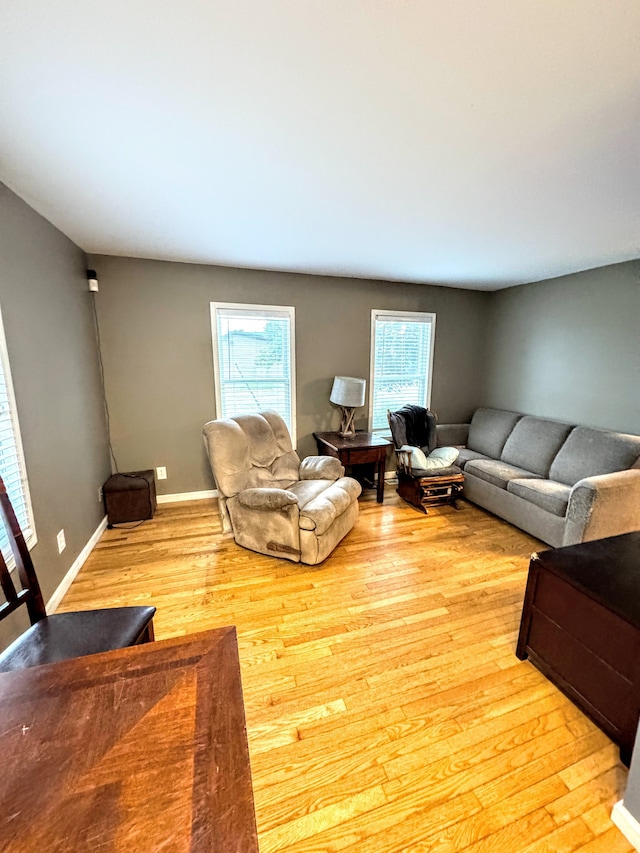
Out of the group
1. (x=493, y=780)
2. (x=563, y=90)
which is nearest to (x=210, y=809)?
(x=493, y=780)

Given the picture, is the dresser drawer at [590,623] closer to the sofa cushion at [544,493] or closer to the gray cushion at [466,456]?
the sofa cushion at [544,493]

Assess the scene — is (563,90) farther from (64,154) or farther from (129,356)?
(129,356)

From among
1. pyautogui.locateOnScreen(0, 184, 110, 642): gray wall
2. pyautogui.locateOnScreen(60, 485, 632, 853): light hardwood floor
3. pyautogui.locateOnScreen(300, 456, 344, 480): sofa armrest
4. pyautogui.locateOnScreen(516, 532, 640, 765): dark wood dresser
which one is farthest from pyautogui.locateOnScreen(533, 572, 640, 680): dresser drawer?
pyautogui.locateOnScreen(0, 184, 110, 642): gray wall

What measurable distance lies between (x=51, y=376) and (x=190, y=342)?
1381 millimetres

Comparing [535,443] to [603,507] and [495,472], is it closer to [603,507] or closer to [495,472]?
[495,472]

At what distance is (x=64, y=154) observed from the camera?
158cm

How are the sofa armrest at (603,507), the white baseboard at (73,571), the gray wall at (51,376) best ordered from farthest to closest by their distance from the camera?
the sofa armrest at (603,507)
the white baseboard at (73,571)
the gray wall at (51,376)

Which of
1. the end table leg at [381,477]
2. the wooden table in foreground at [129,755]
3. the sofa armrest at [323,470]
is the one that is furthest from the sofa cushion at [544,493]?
the wooden table in foreground at [129,755]

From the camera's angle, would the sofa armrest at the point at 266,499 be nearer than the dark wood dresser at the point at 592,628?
No

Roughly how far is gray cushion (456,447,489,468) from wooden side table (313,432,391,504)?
90 centimetres

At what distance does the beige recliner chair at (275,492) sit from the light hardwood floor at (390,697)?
167 mm

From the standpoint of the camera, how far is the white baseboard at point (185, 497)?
358cm

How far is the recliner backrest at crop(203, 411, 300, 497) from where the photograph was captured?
8.82 ft

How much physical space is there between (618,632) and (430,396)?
3.36 metres
